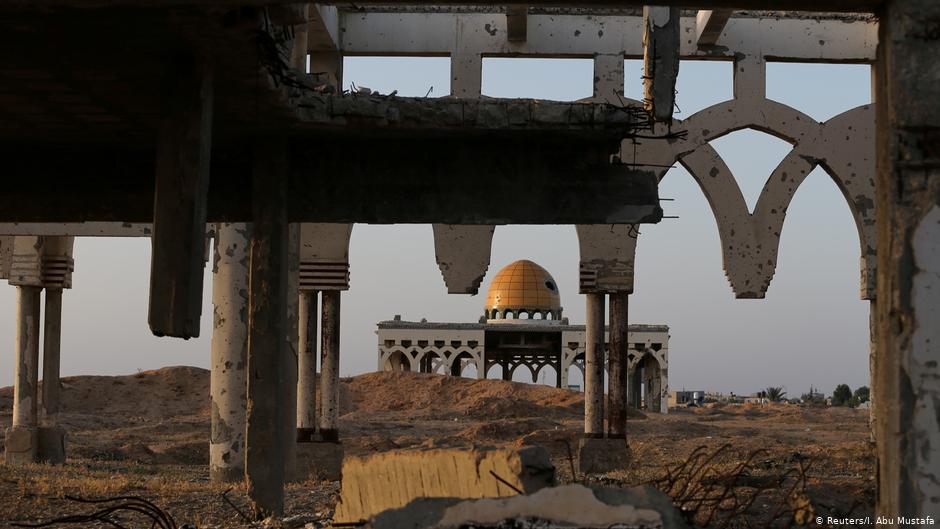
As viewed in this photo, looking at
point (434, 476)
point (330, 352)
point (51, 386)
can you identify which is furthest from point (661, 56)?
point (51, 386)

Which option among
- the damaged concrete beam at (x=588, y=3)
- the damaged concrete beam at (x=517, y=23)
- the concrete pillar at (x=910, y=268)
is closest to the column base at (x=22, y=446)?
the damaged concrete beam at (x=517, y=23)

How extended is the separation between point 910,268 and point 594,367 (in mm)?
11140

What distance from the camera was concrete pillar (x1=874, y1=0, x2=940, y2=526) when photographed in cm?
498

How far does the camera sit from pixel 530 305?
122ft

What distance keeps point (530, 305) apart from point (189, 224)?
99.9 ft

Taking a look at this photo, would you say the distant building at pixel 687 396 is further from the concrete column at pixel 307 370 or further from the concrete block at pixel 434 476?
the concrete block at pixel 434 476

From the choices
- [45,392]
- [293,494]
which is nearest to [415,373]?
[45,392]

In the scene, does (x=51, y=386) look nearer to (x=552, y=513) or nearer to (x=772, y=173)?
(x=772, y=173)

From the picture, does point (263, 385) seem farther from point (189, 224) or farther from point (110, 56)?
point (110, 56)

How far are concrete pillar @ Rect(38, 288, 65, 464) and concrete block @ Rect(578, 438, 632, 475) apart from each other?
321 inches

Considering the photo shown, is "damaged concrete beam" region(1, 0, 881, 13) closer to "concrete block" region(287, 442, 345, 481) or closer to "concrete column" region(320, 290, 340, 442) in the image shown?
"concrete block" region(287, 442, 345, 481)

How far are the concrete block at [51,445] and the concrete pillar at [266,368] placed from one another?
10.0 meters

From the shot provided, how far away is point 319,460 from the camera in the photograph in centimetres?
1592

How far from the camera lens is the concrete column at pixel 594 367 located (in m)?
15.8
